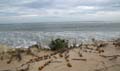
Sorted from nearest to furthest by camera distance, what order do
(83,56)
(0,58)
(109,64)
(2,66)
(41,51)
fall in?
1. (109,64)
2. (83,56)
3. (2,66)
4. (0,58)
5. (41,51)

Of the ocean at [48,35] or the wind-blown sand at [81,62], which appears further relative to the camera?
the ocean at [48,35]

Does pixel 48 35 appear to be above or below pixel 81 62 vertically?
below

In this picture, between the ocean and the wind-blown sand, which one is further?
the ocean

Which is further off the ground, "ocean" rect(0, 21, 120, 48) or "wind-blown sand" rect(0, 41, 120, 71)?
"wind-blown sand" rect(0, 41, 120, 71)

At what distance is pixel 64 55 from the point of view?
7613 millimetres

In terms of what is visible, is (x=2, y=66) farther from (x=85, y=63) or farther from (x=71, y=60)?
(x=85, y=63)

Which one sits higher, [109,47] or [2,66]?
[109,47]

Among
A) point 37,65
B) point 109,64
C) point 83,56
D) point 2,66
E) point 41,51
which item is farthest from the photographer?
point 41,51

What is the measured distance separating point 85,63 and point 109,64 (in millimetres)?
668

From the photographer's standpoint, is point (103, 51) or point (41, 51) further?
point (41, 51)

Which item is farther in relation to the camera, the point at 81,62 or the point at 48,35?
the point at 48,35

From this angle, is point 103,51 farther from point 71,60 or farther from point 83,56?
point 71,60

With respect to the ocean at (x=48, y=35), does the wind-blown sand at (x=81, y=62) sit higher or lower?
higher

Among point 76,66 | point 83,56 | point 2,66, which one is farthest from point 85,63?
point 2,66
